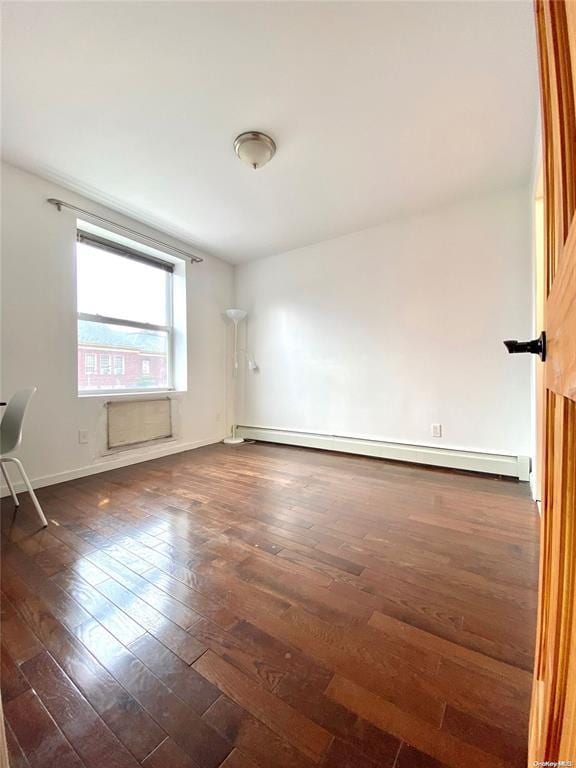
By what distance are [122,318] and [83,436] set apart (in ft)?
4.09

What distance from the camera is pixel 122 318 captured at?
312 centimetres

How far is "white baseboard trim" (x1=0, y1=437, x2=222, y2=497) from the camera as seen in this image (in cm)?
238

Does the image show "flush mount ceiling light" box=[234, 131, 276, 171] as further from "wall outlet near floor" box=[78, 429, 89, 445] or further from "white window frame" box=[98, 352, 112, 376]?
"wall outlet near floor" box=[78, 429, 89, 445]

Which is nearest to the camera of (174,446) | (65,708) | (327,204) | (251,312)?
(65,708)

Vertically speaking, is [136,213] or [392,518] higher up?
[136,213]

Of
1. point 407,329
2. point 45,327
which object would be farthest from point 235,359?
point 407,329


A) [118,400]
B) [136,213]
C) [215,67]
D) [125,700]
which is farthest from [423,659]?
[136,213]

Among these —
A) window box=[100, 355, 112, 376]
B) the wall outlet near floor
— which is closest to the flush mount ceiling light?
window box=[100, 355, 112, 376]

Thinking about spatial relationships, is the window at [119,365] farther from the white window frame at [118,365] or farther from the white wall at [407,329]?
the white wall at [407,329]

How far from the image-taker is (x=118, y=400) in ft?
9.70

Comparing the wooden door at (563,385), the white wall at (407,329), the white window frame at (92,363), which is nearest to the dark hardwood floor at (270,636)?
the wooden door at (563,385)

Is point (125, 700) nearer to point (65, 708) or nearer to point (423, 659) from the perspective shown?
point (65, 708)

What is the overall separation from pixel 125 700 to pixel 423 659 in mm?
898

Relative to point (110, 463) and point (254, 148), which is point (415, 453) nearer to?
point (254, 148)
